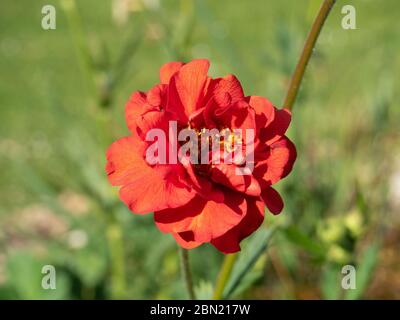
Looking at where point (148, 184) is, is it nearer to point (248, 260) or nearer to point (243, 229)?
point (243, 229)

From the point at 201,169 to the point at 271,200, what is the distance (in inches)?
2.2

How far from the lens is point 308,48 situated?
527 mm

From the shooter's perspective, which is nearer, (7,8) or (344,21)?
(344,21)

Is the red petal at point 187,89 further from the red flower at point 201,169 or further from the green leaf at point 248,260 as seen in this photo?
the green leaf at point 248,260

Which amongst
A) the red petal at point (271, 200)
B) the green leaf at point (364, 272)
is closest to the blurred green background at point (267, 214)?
the green leaf at point (364, 272)

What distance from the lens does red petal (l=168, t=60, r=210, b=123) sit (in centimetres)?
48

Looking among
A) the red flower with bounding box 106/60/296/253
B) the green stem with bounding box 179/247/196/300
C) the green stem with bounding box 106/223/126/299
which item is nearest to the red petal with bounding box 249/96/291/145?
the red flower with bounding box 106/60/296/253

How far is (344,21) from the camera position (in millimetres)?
755

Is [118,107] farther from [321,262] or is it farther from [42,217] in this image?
[321,262]

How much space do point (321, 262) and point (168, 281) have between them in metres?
0.35

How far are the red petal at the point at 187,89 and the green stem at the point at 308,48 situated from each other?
89 mm

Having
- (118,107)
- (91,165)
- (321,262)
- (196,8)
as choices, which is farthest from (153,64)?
(321,262)

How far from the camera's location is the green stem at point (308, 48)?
51 centimetres

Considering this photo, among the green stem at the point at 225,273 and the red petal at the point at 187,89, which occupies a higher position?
the red petal at the point at 187,89
